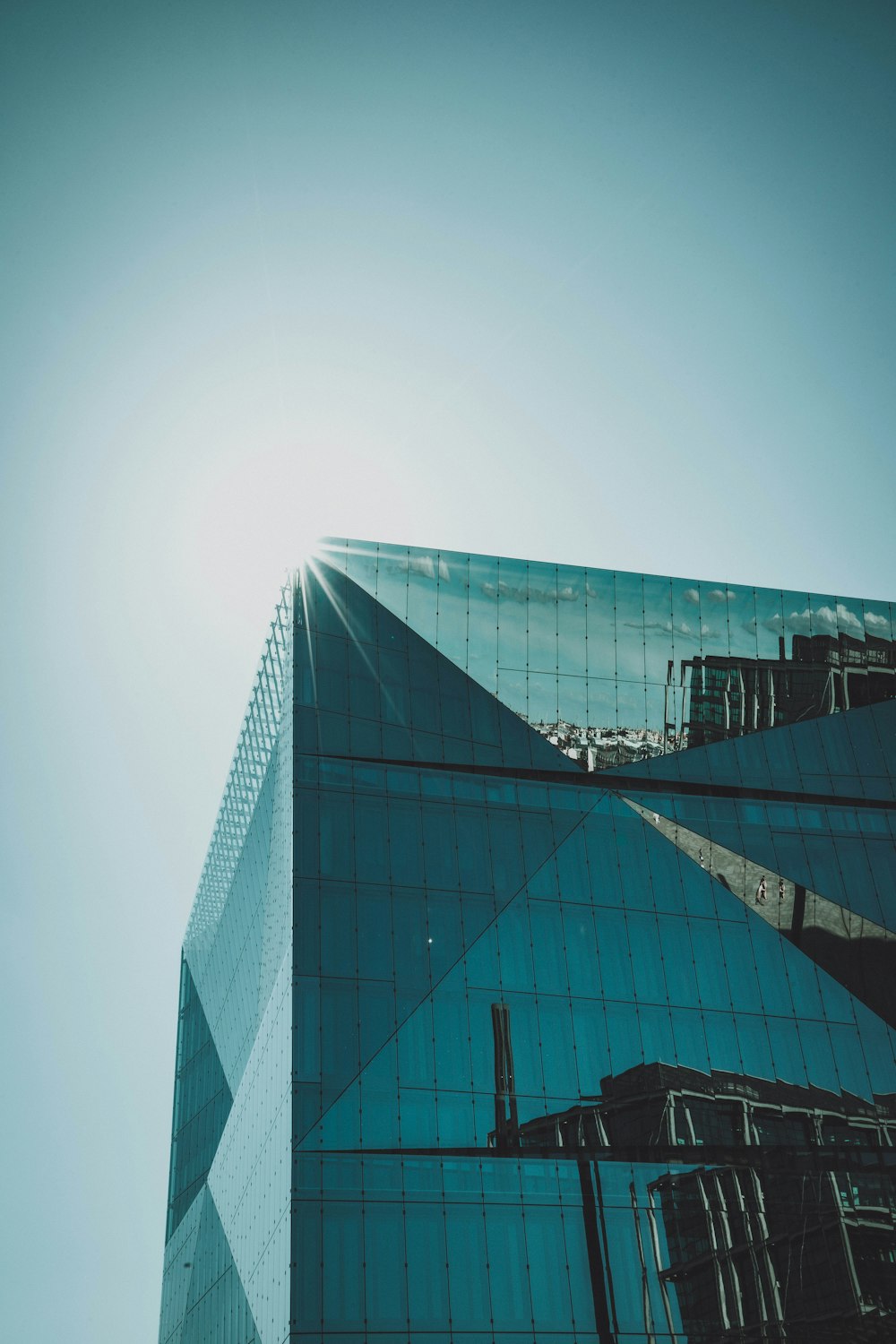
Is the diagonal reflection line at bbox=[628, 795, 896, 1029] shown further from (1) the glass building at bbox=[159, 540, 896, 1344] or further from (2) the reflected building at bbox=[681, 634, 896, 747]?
(2) the reflected building at bbox=[681, 634, 896, 747]

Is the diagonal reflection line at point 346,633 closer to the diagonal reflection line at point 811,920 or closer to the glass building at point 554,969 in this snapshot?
the glass building at point 554,969

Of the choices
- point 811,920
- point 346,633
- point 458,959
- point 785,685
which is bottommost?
point 458,959

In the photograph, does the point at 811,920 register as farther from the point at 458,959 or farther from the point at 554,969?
the point at 458,959

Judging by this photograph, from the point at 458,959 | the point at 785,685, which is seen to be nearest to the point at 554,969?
the point at 458,959

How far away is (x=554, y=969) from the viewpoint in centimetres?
3516

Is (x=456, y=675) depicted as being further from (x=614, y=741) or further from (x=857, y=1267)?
(x=857, y=1267)

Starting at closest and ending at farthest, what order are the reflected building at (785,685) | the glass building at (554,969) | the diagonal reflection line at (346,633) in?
the glass building at (554,969)
the diagonal reflection line at (346,633)
the reflected building at (785,685)

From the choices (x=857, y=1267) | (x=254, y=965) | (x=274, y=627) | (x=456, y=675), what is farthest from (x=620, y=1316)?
(x=274, y=627)

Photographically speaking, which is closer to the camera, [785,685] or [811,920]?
[811,920]

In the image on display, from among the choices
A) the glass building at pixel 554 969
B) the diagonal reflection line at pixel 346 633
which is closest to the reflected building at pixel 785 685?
the glass building at pixel 554 969

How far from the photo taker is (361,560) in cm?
3875

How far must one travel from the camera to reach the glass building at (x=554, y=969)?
101 feet

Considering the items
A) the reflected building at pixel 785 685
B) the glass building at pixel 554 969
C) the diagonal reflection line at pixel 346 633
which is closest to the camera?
the glass building at pixel 554 969

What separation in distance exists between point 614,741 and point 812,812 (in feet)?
22.6
